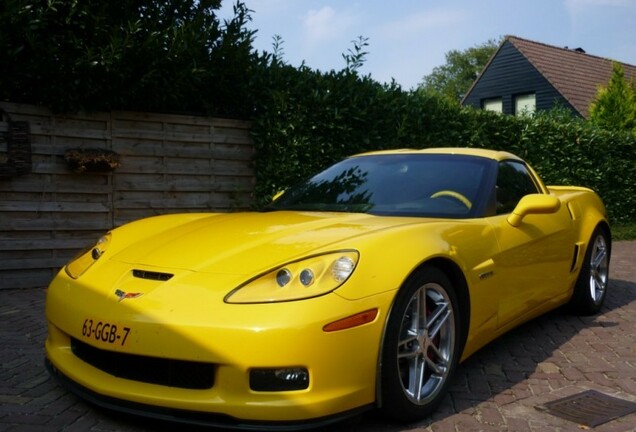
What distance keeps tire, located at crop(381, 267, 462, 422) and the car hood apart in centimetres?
33

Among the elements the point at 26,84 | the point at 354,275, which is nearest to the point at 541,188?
the point at 354,275

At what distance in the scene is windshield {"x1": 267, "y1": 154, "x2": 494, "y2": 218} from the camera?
357 centimetres

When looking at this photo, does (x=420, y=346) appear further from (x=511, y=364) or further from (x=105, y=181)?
(x=105, y=181)

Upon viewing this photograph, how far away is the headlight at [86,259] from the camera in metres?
3.08

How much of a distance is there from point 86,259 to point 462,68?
231ft

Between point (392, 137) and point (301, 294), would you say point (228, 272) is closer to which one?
point (301, 294)

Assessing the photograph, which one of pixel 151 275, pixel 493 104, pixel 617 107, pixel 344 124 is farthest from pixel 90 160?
pixel 493 104

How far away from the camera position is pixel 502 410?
298 centimetres

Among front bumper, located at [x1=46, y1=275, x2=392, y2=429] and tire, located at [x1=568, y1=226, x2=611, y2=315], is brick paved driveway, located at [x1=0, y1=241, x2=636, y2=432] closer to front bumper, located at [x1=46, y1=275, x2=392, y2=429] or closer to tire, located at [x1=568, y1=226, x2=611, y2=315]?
tire, located at [x1=568, y1=226, x2=611, y2=315]

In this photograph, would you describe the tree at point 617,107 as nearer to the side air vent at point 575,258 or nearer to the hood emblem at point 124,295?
the side air vent at point 575,258

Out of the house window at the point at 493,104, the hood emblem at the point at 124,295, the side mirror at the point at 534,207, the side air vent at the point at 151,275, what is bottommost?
the hood emblem at the point at 124,295

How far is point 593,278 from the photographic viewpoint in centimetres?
494

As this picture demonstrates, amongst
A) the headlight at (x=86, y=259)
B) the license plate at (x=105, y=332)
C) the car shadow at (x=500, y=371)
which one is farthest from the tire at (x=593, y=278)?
the license plate at (x=105, y=332)

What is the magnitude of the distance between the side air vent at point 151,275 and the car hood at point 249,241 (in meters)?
0.05
